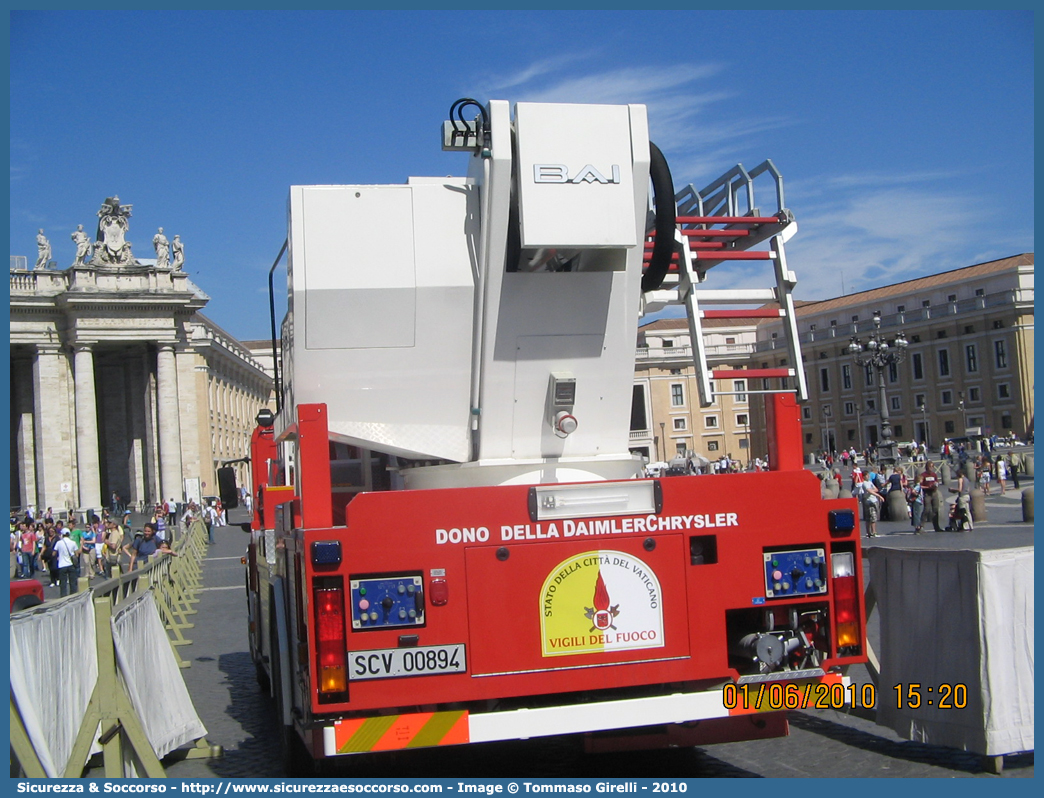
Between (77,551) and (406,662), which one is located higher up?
(406,662)

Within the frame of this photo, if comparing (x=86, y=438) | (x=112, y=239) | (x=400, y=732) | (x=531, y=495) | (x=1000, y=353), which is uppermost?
(x=112, y=239)

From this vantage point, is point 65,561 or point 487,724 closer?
point 487,724

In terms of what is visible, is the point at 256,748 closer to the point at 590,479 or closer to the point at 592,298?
the point at 590,479

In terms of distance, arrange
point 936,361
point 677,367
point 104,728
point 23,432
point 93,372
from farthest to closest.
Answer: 1. point 936,361
2. point 23,432
3. point 93,372
4. point 677,367
5. point 104,728

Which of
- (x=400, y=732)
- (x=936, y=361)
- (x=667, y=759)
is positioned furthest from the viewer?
(x=936, y=361)

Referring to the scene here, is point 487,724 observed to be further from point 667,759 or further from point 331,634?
point 667,759

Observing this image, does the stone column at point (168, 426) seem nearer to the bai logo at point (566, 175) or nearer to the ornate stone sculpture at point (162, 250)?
the ornate stone sculpture at point (162, 250)

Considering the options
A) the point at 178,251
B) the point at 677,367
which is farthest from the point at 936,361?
the point at 677,367

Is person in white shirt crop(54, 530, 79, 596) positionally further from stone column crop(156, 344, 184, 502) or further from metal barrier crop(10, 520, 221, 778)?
stone column crop(156, 344, 184, 502)

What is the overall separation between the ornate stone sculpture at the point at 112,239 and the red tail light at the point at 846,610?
74.7 meters

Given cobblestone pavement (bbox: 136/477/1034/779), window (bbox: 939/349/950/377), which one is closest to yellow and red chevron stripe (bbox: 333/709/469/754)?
cobblestone pavement (bbox: 136/477/1034/779)

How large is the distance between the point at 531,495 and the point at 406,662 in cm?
100

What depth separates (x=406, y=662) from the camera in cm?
517

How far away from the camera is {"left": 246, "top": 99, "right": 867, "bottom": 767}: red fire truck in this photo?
5.18 m
